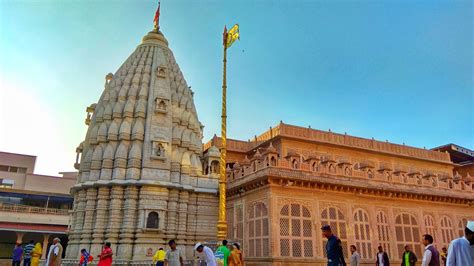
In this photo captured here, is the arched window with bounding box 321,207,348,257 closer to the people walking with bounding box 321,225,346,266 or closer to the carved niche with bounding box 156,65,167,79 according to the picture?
the people walking with bounding box 321,225,346,266

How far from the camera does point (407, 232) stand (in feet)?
76.4

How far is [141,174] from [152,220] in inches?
126

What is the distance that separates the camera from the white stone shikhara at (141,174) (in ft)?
76.5

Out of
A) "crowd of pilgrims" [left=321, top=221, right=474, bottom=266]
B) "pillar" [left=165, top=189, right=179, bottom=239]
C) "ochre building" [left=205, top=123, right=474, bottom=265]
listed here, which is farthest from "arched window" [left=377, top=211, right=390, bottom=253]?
"pillar" [left=165, top=189, right=179, bottom=239]

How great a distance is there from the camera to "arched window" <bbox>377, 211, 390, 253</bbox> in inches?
872

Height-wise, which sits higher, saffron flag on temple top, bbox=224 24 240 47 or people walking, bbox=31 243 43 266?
saffron flag on temple top, bbox=224 24 240 47

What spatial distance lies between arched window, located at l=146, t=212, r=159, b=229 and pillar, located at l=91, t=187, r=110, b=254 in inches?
118

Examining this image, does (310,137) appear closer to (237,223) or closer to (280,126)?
(280,126)

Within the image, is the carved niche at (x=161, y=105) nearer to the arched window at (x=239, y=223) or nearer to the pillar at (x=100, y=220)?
the pillar at (x=100, y=220)

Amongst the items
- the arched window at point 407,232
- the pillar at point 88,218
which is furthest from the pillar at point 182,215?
the arched window at point 407,232

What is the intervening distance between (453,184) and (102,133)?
26.3 meters

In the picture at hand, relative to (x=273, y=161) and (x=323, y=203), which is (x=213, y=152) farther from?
(x=323, y=203)

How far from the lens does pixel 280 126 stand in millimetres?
26531

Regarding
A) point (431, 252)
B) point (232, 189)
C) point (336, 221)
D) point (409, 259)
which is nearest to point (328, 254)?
point (431, 252)
